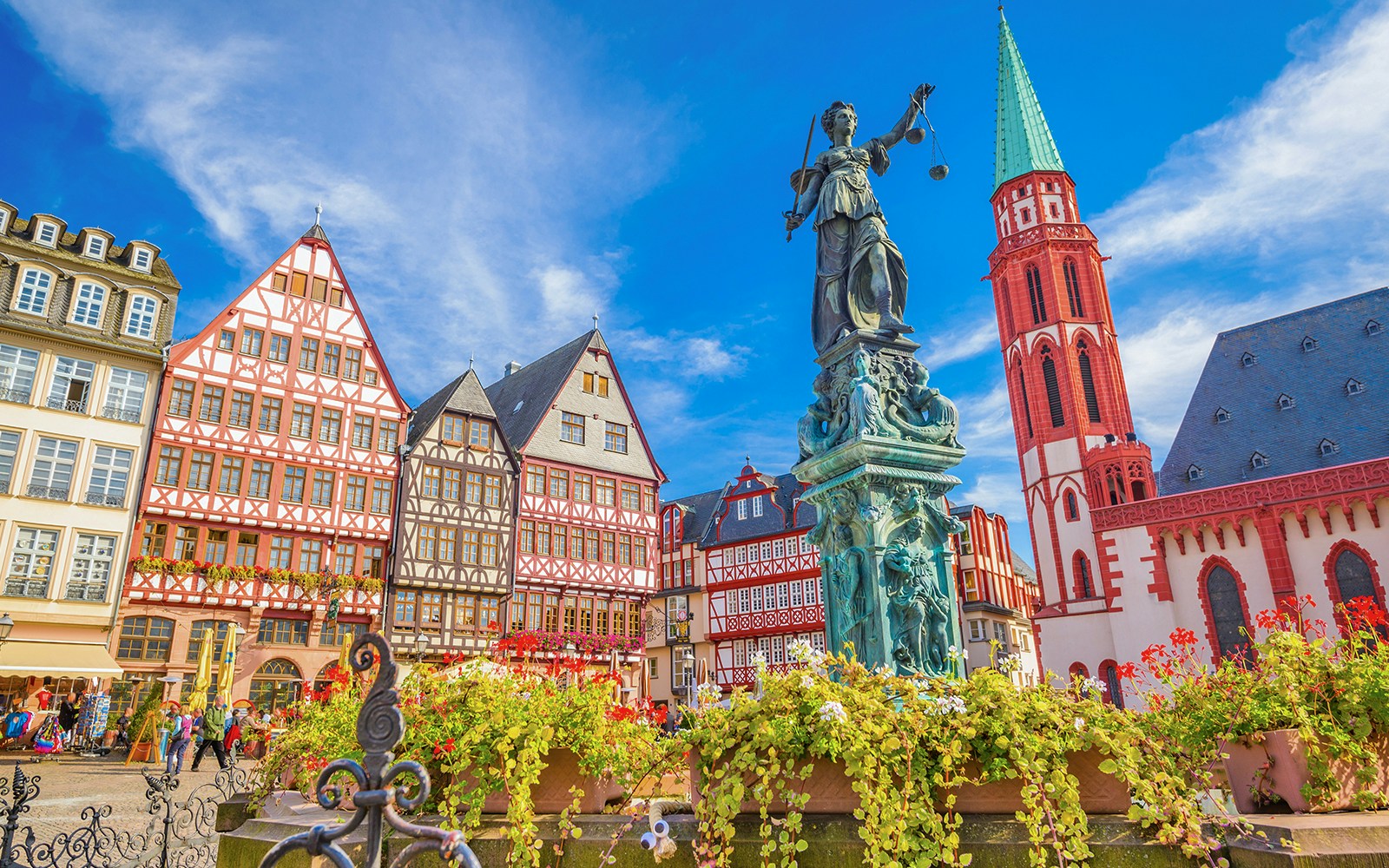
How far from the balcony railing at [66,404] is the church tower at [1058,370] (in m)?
36.8

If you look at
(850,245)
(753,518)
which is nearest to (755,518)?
(753,518)

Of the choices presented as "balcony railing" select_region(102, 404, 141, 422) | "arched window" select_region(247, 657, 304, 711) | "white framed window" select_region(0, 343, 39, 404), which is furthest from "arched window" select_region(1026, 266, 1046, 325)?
"white framed window" select_region(0, 343, 39, 404)

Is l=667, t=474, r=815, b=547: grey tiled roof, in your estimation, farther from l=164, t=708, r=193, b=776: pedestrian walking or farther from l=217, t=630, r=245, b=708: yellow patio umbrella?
l=164, t=708, r=193, b=776: pedestrian walking

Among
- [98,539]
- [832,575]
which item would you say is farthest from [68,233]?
[832,575]

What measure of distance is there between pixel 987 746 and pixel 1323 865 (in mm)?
1114

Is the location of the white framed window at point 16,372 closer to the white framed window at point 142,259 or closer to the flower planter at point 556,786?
the white framed window at point 142,259

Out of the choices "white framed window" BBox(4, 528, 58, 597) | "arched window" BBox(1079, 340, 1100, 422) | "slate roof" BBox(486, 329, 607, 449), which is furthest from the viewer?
"arched window" BBox(1079, 340, 1100, 422)

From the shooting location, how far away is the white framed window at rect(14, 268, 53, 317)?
25.3 m

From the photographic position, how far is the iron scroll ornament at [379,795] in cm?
194

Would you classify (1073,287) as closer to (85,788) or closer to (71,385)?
(71,385)

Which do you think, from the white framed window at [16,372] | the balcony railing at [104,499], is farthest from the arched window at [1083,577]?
the white framed window at [16,372]

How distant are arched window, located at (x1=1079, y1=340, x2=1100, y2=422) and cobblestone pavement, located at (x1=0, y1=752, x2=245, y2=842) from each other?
39850mm

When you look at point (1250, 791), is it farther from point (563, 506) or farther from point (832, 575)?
point (563, 506)

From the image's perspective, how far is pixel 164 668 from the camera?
24.1 m
